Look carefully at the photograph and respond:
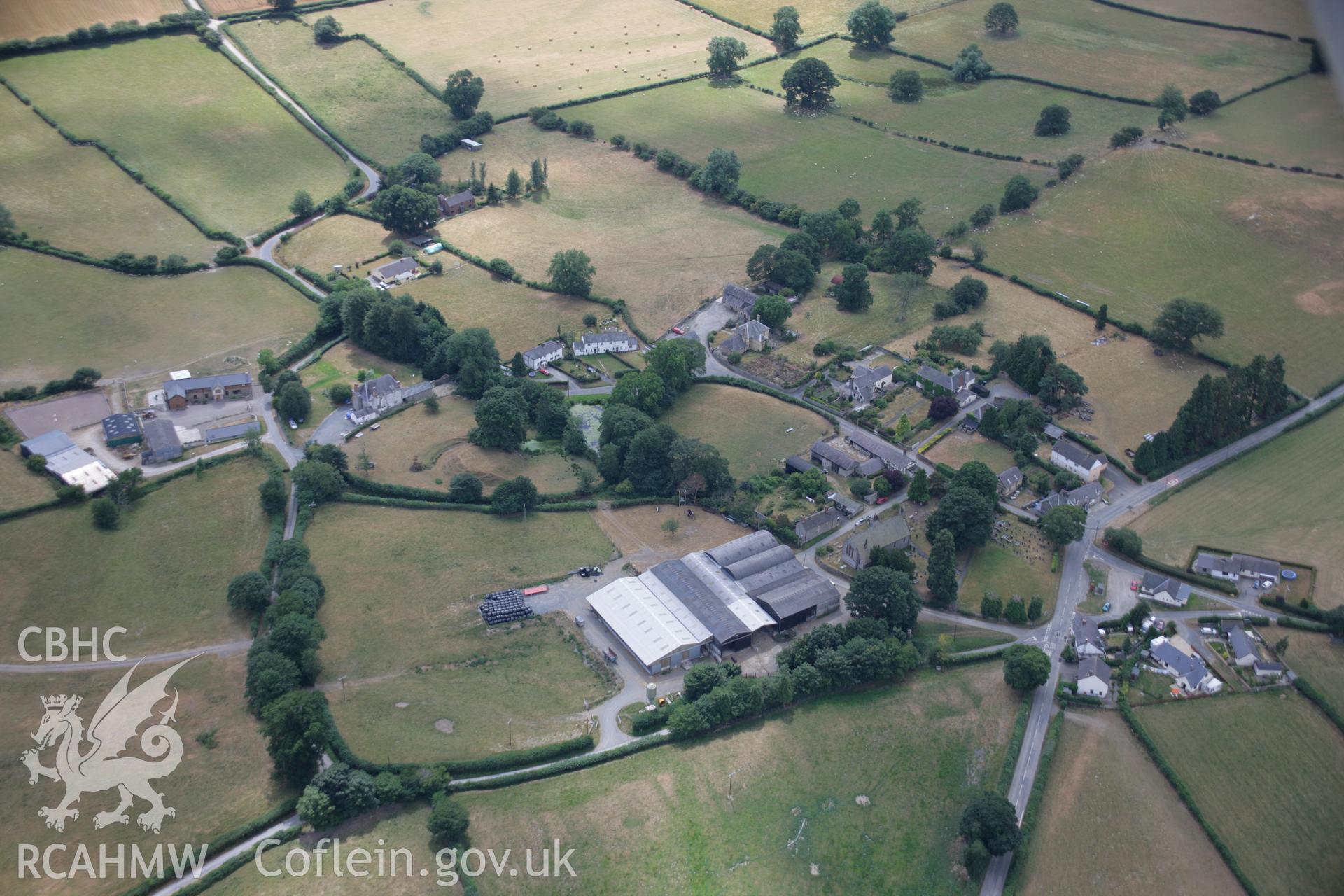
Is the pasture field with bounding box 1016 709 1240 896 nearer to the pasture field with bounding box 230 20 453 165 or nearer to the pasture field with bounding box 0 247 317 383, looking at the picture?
the pasture field with bounding box 0 247 317 383

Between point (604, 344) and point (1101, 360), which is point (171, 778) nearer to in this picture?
point (604, 344)

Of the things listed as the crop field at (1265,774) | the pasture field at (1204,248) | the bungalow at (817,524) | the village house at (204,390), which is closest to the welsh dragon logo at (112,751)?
the village house at (204,390)

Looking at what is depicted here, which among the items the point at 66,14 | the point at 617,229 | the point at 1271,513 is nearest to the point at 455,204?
the point at 617,229

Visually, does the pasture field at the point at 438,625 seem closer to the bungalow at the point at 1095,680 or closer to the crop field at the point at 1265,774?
the bungalow at the point at 1095,680

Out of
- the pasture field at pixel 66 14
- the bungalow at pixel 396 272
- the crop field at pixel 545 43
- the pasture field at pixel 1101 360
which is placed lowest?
the pasture field at pixel 1101 360

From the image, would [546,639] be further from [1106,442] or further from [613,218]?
[613,218]

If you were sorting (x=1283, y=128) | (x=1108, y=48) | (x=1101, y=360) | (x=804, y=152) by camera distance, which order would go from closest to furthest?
1. (x=1101, y=360)
2. (x=1283, y=128)
3. (x=804, y=152)
4. (x=1108, y=48)
